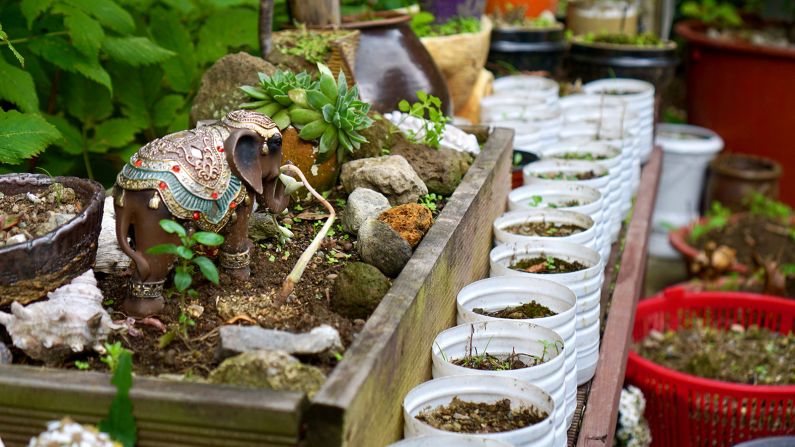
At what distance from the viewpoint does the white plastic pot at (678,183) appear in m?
A: 5.69

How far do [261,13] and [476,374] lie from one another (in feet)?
5.17

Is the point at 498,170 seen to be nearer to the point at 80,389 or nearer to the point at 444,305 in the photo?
the point at 444,305

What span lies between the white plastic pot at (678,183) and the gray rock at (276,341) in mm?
4414

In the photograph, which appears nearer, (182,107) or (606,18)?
(182,107)

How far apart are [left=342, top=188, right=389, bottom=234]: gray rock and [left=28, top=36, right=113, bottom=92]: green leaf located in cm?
85

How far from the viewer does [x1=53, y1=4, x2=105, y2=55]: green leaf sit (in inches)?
99.8

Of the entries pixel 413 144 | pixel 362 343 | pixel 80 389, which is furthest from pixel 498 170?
pixel 80 389

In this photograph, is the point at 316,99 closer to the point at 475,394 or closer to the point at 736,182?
the point at 475,394

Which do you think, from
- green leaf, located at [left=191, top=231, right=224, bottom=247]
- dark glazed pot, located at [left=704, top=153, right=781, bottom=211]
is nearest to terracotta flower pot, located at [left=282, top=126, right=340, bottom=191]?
Result: green leaf, located at [left=191, top=231, right=224, bottom=247]

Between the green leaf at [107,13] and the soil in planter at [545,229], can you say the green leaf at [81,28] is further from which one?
the soil in planter at [545,229]

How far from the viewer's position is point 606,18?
5445mm

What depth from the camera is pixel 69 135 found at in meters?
3.00

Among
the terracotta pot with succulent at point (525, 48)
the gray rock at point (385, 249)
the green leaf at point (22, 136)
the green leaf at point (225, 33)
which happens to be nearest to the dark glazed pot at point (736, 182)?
the terracotta pot with succulent at point (525, 48)

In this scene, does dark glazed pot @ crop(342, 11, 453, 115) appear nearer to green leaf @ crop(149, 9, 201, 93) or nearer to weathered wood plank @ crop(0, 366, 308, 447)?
green leaf @ crop(149, 9, 201, 93)
